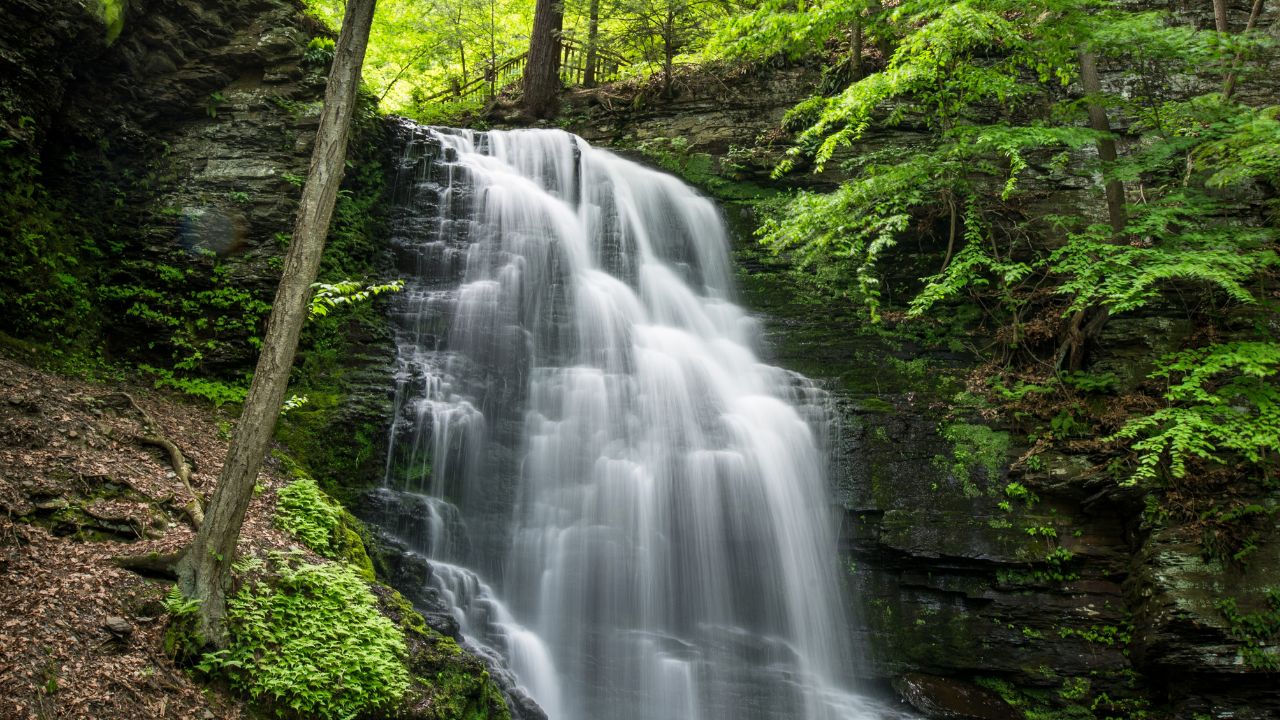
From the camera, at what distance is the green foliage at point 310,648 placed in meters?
4.34

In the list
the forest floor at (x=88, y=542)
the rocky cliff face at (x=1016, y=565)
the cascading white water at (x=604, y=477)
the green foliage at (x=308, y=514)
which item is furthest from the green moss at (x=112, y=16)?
the rocky cliff face at (x=1016, y=565)

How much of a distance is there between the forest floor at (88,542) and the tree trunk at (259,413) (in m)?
0.29

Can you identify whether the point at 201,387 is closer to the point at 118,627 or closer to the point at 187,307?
the point at 187,307

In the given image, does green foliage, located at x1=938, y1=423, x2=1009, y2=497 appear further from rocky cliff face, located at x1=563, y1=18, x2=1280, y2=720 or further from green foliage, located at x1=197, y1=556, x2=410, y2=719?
green foliage, located at x1=197, y1=556, x2=410, y2=719

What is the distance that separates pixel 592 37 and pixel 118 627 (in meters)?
15.1

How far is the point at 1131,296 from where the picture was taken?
26.0ft

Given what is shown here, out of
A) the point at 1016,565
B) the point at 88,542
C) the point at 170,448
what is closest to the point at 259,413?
the point at 88,542

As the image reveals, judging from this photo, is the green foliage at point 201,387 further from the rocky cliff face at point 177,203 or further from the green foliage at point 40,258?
the green foliage at point 40,258

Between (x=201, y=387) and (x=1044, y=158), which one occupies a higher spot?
(x=1044, y=158)

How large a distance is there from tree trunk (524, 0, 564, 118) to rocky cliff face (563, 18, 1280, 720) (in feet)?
30.4

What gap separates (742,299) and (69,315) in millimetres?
9543

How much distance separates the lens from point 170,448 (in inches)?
241

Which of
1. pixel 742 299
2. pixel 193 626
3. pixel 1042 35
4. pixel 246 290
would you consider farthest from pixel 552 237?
pixel 193 626

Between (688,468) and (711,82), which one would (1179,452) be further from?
(711,82)
